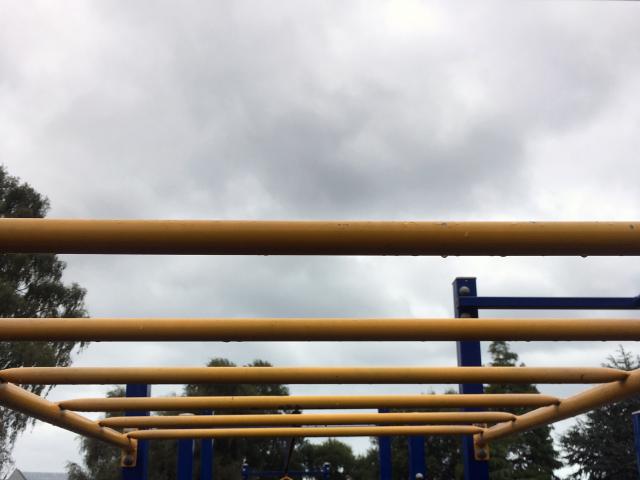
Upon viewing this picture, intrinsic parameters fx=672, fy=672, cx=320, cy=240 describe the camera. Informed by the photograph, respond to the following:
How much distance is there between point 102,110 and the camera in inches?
473

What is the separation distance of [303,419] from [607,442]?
90.9 ft

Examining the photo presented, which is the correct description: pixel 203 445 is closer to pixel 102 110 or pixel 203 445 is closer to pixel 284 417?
pixel 284 417

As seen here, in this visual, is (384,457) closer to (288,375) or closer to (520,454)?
(288,375)

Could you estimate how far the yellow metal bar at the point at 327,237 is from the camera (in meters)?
1.59

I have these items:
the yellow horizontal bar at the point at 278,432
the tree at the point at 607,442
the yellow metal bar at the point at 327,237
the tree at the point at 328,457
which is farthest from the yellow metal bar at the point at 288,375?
the tree at the point at 328,457

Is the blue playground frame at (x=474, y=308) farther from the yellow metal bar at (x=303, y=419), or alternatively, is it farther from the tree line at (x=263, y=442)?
the tree line at (x=263, y=442)

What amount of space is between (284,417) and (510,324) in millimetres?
2311

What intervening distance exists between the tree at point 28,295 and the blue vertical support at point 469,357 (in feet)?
64.8

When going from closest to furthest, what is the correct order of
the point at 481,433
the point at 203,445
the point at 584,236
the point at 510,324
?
1. the point at 584,236
2. the point at 510,324
3. the point at 481,433
4. the point at 203,445

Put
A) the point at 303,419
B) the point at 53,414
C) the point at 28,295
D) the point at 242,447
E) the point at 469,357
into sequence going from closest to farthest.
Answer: the point at 53,414 → the point at 303,419 → the point at 469,357 → the point at 28,295 → the point at 242,447

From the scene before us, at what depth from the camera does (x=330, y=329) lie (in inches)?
107

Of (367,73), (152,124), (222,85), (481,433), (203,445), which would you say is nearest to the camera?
(481,433)

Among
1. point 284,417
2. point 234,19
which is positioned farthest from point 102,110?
point 284,417

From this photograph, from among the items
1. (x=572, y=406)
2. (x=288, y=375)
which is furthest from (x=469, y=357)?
(x=288, y=375)
